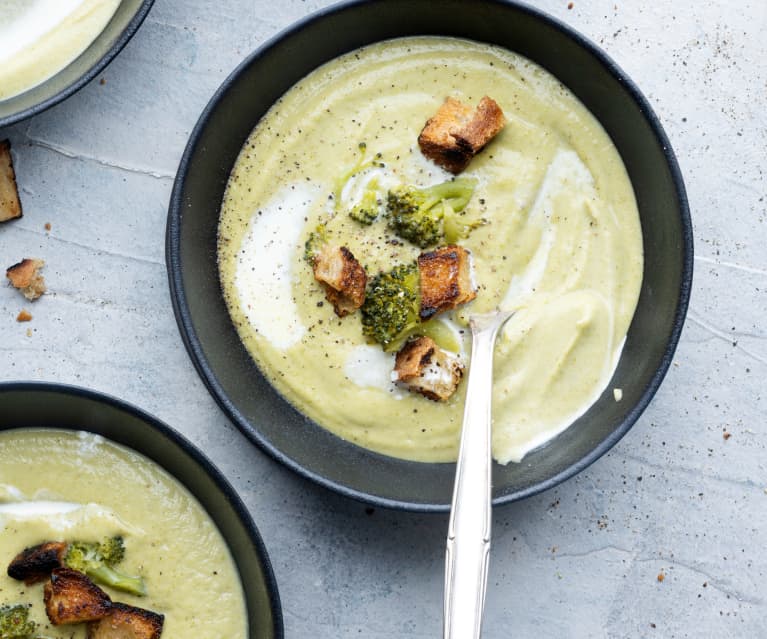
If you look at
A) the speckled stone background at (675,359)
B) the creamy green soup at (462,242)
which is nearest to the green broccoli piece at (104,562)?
the speckled stone background at (675,359)

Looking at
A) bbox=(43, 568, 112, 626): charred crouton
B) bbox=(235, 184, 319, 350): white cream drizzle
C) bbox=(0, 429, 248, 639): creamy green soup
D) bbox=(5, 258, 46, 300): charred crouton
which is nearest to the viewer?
bbox=(43, 568, 112, 626): charred crouton

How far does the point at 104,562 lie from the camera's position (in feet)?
9.73

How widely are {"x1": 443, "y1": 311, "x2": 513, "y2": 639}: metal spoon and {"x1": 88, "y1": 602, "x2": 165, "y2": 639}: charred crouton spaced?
101 cm

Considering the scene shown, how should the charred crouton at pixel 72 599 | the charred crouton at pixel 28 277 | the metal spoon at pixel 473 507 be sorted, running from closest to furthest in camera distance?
1. the metal spoon at pixel 473 507
2. the charred crouton at pixel 72 599
3. the charred crouton at pixel 28 277

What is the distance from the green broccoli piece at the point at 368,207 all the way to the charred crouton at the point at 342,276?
119 millimetres

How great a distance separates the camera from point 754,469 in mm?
3439

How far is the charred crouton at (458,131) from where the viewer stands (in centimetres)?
305

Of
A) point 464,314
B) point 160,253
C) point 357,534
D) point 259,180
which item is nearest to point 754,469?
point 464,314

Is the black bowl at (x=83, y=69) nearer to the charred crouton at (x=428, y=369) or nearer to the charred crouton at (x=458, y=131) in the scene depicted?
the charred crouton at (x=458, y=131)

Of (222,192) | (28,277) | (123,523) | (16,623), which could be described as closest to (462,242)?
(222,192)

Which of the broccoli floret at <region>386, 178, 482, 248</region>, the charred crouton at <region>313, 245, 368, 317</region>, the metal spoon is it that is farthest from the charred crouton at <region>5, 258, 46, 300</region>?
the metal spoon

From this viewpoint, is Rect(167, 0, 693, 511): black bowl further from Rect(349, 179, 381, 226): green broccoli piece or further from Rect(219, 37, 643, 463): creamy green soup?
Rect(349, 179, 381, 226): green broccoli piece

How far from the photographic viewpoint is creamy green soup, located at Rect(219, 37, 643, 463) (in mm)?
3182

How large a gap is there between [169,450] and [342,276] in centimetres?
79
